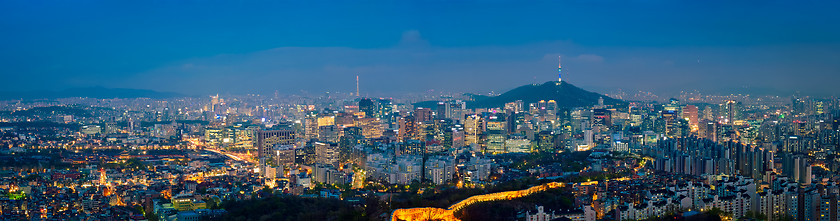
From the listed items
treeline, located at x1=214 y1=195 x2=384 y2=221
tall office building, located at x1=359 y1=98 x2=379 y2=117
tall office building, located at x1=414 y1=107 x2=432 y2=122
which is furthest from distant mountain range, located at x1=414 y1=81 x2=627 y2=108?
treeline, located at x1=214 y1=195 x2=384 y2=221

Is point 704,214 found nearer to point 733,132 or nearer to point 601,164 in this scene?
point 601,164

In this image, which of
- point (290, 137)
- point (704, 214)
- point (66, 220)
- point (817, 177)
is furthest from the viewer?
point (290, 137)

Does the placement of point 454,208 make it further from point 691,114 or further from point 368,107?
point 368,107

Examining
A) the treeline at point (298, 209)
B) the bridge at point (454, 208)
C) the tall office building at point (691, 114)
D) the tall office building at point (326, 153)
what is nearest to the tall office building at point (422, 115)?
the tall office building at point (326, 153)

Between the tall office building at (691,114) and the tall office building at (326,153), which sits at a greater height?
the tall office building at (691,114)

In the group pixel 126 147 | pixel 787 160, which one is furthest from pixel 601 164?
pixel 126 147

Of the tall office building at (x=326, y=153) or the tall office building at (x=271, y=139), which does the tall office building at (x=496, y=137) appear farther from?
the tall office building at (x=271, y=139)
